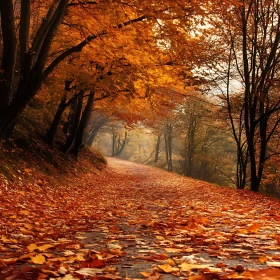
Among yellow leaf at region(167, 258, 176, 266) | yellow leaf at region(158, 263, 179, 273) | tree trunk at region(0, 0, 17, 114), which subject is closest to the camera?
yellow leaf at region(158, 263, 179, 273)

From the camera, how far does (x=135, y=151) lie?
7119cm

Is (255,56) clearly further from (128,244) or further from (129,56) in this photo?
(128,244)

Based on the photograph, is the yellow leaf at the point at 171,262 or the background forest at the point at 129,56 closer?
the yellow leaf at the point at 171,262

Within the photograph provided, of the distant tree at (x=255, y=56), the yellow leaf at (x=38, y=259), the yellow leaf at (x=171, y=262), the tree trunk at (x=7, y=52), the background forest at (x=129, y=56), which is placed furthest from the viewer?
the distant tree at (x=255, y=56)

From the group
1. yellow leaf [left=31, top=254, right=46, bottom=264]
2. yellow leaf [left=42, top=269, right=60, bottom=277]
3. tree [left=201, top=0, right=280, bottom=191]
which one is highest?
tree [left=201, top=0, right=280, bottom=191]

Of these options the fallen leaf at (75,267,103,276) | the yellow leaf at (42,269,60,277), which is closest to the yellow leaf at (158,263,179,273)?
the fallen leaf at (75,267,103,276)

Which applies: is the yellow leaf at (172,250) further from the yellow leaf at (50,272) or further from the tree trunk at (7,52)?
the tree trunk at (7,52)

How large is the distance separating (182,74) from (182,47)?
16.0ft

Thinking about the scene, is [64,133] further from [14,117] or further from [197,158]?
[197,158]

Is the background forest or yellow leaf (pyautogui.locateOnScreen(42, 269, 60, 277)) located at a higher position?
the background forest

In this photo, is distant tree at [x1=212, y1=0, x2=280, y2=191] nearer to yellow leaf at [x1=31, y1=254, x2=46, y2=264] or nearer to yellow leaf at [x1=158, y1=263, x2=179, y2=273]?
yellow leaf at [x1=158, y1=263, x2=179, y2=273]

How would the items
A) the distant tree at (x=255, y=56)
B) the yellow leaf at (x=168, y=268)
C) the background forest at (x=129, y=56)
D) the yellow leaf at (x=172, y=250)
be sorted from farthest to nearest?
the distant tree at (x=255, y=56) < the background forest at (x=129, y=56) < the yellow leaf at (x=172, y=250) < the yellow leaf at (x=168, y=268)

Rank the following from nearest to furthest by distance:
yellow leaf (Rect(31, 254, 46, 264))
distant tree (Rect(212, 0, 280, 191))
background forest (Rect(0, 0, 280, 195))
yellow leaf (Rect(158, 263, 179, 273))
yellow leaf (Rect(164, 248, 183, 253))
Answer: yellow leaf (Rect(158, 263, 179, 273)), yellow leaf (Rect(31, 254, 46, 264)), yellow leaf (Rect(164, 248, 183, 253)), background forest (Rect(0, 0, 280, 195)), distant tree (Rect(212, 0, 280, 191))

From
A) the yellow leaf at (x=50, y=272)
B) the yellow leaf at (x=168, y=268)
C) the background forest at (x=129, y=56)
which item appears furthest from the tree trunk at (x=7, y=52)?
the yellow leaf at (x=168, y=268)
